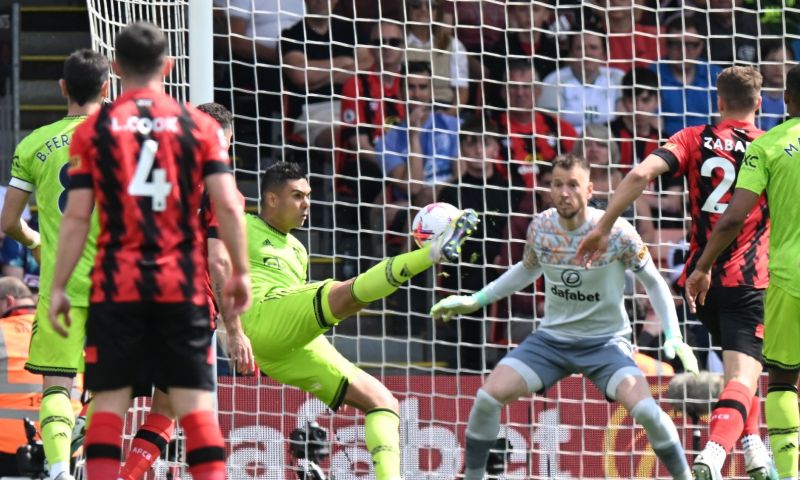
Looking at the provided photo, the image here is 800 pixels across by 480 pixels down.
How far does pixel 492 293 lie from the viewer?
282 inches

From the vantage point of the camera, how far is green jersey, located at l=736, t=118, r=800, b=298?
6367 mm

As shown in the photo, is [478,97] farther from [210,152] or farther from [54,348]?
[210,152]

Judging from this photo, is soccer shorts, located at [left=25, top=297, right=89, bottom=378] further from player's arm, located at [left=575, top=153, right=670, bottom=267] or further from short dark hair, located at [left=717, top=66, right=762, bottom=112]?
short dark hair, located at [left=717, top=66, right=762, bottom=112]

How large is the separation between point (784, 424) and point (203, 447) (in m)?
2.94

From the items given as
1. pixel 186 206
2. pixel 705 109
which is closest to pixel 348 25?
pixel 705 109

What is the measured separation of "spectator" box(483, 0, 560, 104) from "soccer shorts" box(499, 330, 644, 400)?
3.61 m

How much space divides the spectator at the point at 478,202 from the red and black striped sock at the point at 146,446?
331 cm

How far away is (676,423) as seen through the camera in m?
9.24

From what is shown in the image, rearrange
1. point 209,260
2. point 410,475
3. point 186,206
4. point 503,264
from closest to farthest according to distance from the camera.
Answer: point 186,206 < point 209,260 < point 410,475 < point 503,264

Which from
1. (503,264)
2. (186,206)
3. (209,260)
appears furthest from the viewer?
(503,264)

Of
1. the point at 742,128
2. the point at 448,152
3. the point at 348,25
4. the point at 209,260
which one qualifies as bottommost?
the point at 209,260

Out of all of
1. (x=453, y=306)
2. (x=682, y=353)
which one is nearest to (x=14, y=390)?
(x=453, y=306)

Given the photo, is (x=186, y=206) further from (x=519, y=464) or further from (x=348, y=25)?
(x=348, y=25)

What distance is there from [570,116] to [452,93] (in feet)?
2.81
